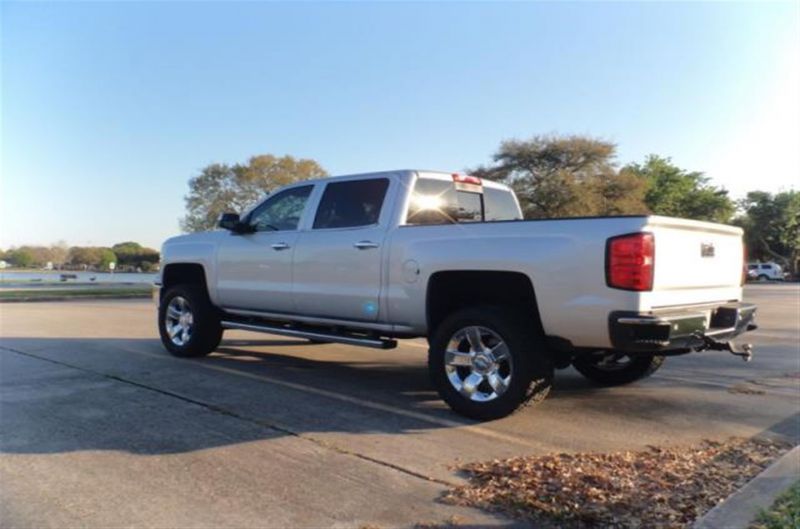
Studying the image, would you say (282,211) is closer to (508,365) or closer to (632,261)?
(508,365)

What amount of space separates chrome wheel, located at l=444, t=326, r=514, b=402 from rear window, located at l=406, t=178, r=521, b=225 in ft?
4.46

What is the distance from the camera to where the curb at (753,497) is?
3.31m

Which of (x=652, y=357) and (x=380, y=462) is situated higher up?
(x=652, y=357)

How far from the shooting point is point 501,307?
5.28 meters

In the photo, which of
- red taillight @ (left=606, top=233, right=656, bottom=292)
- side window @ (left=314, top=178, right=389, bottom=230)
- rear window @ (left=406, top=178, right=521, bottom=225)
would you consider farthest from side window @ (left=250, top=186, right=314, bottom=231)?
red taillight @ (left=606, top=233, right=656, bottom=292)

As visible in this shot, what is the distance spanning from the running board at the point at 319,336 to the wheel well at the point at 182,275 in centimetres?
77

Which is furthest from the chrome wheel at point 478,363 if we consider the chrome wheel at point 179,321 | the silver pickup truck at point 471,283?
the chrome wheel at point 179,321

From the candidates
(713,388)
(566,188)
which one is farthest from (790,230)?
(713,388)

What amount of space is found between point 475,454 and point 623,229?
1816mm

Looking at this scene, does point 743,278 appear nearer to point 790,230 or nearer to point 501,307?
point 501,307

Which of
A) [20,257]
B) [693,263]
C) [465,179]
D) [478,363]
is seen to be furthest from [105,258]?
[693,263]

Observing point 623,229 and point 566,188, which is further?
point 566,188

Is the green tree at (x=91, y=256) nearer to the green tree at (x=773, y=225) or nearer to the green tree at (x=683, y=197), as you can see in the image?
the green tree at (x=683, y=197)

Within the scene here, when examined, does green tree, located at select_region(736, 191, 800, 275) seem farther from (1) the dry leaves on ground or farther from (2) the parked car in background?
(1) the dry leaves on ground
